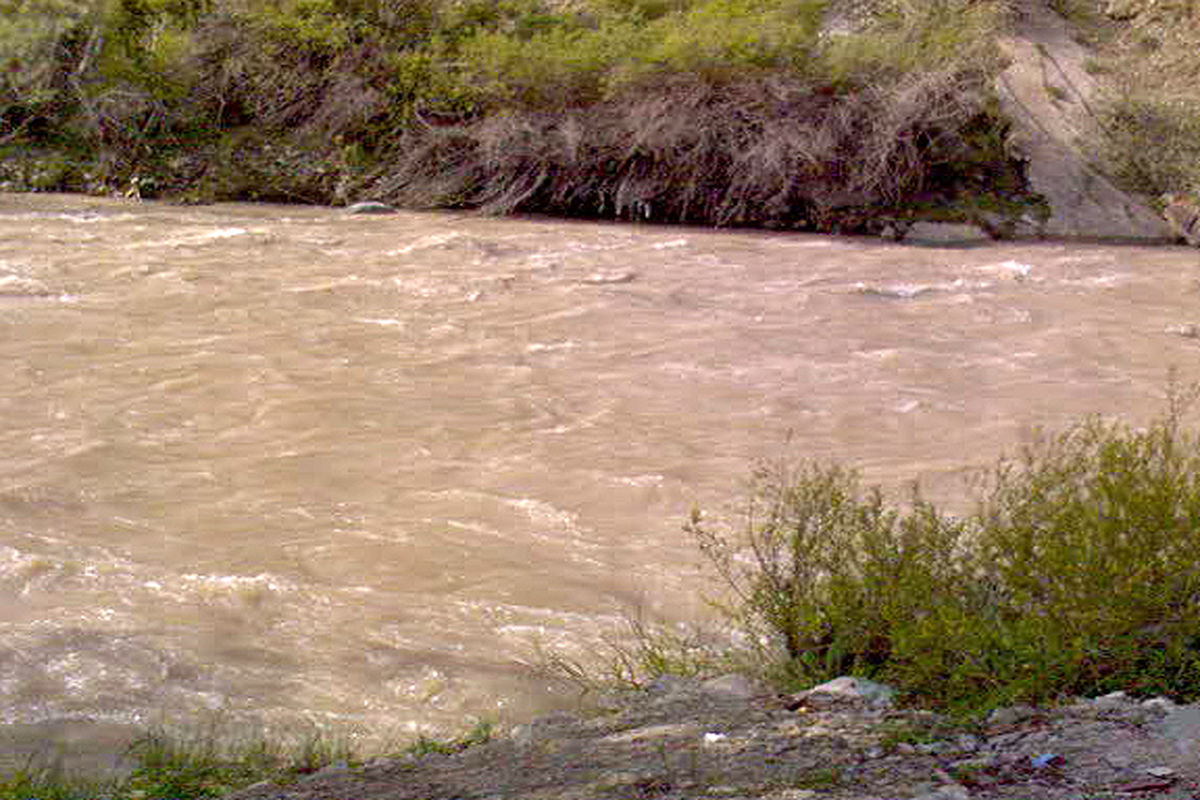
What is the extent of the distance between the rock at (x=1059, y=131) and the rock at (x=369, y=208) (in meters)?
6.94

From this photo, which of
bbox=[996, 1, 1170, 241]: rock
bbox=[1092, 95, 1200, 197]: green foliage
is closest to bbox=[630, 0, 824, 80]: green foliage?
bbox=[996, 1, 1170, 241]: rock

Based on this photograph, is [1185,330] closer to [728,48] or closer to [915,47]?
[915,47]

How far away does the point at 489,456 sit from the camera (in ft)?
23.5

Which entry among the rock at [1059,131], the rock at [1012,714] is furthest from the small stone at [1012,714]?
the rock at [1059,131]

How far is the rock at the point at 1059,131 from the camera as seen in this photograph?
48.6 feet

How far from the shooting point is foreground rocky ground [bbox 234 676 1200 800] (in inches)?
120

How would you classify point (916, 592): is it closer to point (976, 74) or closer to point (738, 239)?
point (738, 239)

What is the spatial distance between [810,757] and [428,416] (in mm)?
4784

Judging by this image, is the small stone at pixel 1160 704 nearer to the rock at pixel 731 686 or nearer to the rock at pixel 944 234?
the rock at pixel 731 686

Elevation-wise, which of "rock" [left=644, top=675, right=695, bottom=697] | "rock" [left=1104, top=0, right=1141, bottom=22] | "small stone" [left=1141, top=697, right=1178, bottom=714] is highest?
"rock" [left=1104, top=0, right=1141, bottom=22]

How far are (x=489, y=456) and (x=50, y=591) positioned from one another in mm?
2429

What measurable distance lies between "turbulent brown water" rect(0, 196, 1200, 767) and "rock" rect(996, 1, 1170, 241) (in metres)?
0.74

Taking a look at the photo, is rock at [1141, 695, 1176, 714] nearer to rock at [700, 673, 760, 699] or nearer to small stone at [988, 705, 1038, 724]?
small stone at [988, 705, 1038, 724]

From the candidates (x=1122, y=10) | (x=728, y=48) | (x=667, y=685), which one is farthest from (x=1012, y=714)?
(x=1122, y=10)
